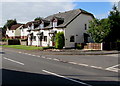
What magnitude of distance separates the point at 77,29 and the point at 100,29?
6340 millimetres

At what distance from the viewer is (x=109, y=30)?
2888cm

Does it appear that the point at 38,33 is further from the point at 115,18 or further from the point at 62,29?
the point at 115,18

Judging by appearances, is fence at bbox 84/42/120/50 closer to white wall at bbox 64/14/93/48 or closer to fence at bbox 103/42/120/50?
fence at bbox 103/42/120/50

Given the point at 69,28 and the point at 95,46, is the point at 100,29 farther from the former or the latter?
the point at 69,28

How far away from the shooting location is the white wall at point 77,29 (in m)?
33.1

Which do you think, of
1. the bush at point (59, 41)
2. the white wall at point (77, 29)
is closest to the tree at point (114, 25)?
the white wall at point (77, 29)

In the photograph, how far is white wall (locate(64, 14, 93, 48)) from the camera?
33062mm

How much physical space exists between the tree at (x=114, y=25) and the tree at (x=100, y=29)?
63.4 inches

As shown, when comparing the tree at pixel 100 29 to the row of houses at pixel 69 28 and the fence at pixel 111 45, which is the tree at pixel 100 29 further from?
the row of houses at pixel 69 28

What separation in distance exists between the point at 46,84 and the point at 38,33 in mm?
32055

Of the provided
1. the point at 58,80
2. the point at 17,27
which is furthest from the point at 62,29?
the point at 17,27

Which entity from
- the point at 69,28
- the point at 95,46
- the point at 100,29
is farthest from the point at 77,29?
the point at 95,46

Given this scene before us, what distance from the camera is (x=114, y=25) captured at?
3095cm

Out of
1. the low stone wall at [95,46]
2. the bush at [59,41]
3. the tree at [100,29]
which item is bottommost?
the low stone wall at [95,46]
